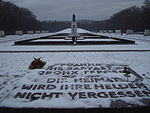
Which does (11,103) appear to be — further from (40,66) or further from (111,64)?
(111,64)

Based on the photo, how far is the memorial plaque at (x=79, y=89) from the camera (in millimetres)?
5539

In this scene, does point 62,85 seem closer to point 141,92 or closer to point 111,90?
point 111,90

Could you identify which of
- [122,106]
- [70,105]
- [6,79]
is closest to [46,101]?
[70,105]

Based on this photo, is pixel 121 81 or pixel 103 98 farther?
pixel 121 81

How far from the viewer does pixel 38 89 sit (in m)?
6.71

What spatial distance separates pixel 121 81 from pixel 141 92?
1252 millimetres

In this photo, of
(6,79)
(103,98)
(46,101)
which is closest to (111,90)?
(103,98)

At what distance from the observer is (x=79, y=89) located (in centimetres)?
666

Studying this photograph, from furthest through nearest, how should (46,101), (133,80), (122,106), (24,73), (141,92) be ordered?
(24,73) → (133,80) → (141,92) → (46,101) → (122,106)

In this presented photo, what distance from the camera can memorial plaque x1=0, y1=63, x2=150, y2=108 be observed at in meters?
5.54

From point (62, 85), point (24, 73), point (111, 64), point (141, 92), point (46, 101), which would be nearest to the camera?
point (46, 101)

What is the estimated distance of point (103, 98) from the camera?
5.85 metres

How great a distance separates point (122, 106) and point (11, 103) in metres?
2.94

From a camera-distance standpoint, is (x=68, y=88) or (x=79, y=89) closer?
(x=79, y=89)
